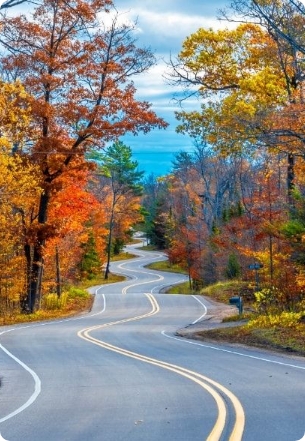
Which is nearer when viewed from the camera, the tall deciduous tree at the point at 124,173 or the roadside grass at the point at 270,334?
the roadside grass at the point at 270,334

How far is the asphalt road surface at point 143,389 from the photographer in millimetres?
9156

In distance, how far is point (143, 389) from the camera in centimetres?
1316

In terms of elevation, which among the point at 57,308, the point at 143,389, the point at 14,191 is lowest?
the point at 57,308

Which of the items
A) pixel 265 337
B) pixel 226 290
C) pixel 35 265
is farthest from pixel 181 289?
pixel 265 337

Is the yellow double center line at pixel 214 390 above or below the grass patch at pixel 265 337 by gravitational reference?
above

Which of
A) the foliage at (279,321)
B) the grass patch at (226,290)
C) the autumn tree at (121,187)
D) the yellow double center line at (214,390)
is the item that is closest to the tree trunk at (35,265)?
the grass patch at (226,290)

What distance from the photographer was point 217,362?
58.3 feet

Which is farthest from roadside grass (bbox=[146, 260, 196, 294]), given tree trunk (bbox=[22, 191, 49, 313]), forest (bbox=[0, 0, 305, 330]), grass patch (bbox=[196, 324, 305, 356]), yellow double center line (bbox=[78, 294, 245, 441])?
yellow double center line (bbox=[78, 294, 245, 441])

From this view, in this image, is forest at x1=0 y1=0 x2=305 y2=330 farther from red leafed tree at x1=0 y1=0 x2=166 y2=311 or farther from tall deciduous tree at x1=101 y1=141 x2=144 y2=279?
tall deciduous tree at x1=101 y1=141 x2=144 y2=279

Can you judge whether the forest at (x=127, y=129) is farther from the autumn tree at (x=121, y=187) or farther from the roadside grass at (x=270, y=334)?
the autumn tree at (x=121, y=187)

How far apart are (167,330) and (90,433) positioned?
21422mm

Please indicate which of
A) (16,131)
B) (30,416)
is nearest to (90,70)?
(16,131)

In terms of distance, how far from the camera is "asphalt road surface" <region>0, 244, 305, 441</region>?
9.16m

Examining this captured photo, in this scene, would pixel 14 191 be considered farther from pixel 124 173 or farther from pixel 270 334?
pixel 124 173
